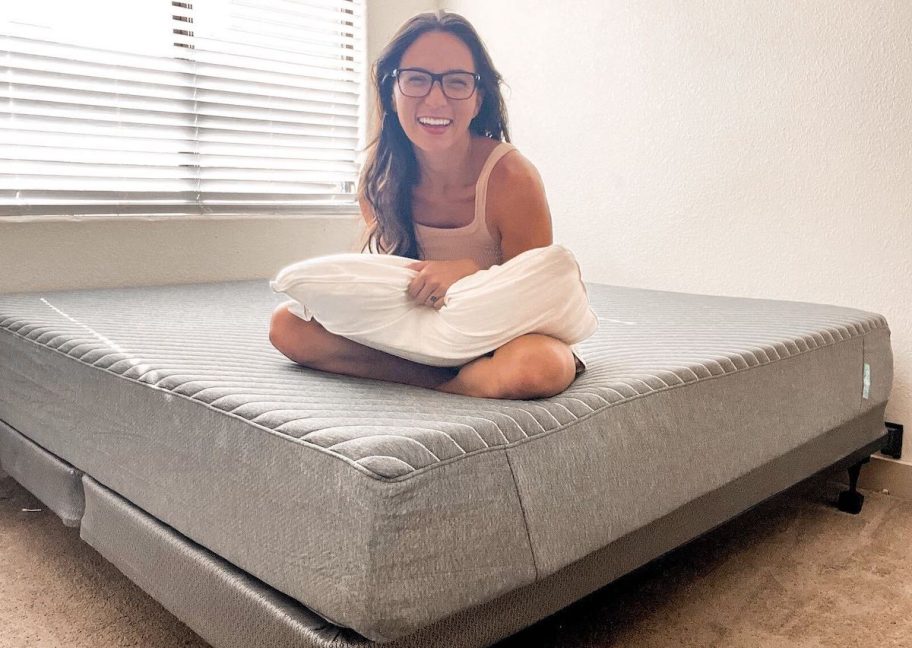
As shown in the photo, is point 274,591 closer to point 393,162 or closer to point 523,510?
point 523,510

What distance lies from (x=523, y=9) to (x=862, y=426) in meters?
1.54

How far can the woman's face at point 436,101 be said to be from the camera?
1074 mm

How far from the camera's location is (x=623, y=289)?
2.20 m

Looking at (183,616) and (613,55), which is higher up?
(613,55)

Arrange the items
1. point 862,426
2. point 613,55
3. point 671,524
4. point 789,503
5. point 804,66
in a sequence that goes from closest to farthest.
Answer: point 671,524 < point 862,426 < point 789,503 < point 804,66 < point 613,55

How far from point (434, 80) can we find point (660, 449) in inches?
21.8

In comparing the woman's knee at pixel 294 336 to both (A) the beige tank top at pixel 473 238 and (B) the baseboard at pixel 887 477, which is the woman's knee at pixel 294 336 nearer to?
(A) the beige tank top at pixel 473 238

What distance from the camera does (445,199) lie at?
3.85 feet

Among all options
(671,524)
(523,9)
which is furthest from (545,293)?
(523,9)

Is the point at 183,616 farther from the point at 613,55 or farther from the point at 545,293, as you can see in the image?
the point at 613,55

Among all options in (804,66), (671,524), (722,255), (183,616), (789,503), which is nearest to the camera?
(183,616)

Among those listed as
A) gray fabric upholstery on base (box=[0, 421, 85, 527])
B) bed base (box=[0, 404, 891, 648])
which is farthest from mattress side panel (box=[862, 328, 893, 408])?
gray fabric upholstery on base (box=[0, 421, 85, 527])

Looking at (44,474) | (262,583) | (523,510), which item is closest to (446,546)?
(523,510)

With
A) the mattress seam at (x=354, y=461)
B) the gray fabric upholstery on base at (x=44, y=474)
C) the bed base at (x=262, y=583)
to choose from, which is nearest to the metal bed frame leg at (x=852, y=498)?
the bed base at (x=262, y=583)
